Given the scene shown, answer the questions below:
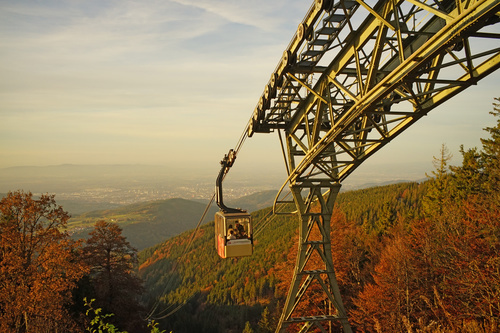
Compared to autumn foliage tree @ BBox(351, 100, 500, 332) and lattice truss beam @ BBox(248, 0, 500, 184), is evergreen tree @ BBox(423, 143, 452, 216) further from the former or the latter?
lattice truss beam @ BBox(248, 0, 500, 184)

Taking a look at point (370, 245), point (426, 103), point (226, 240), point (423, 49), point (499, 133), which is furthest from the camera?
point (370, 245)

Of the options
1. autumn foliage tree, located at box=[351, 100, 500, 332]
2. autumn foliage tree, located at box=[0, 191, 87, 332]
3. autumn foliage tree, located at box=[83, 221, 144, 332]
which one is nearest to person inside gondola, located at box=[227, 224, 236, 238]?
autumn foliage tree, located at box=[351, 100, 500, 332]

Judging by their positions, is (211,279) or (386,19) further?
(211,279)

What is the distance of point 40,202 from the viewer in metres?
21.8

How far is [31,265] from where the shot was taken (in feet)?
67.8

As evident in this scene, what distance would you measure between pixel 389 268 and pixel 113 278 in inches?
838

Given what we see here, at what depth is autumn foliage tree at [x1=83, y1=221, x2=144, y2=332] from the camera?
28.9 m

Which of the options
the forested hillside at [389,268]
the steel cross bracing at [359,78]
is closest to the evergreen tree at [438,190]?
the forested hillside at [389,268]

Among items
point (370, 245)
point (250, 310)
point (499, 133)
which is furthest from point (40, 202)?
point (250, 310)

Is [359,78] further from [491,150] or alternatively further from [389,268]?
[491,150]

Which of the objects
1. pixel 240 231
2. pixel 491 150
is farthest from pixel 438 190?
pixel 240 231

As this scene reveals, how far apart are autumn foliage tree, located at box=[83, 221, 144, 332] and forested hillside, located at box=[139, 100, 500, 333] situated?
10.4 feet

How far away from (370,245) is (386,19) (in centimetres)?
3246

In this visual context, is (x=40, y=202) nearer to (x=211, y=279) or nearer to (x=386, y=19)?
(x=386, y=19)
